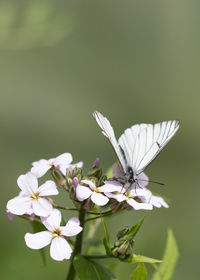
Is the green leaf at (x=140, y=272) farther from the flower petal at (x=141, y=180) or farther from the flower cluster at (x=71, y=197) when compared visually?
the flower petal at (x=141, y=180)

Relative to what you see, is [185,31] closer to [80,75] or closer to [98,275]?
[80,75]

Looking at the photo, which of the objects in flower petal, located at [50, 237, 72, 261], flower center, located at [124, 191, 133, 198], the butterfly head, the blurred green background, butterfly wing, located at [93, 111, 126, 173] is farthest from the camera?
the blurred green background

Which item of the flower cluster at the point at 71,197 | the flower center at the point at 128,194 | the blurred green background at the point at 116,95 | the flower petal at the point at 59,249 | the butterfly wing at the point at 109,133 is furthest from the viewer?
the blurred green background at the point at 116,95

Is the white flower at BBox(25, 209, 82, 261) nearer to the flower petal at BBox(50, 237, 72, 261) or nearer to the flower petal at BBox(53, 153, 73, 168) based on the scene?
the flower petal at BBox(50, 237, 72, 261)

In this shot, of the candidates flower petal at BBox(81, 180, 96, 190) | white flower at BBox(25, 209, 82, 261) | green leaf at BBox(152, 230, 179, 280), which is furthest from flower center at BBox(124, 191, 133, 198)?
green leaf at BBox(152, 230, 179, 280)

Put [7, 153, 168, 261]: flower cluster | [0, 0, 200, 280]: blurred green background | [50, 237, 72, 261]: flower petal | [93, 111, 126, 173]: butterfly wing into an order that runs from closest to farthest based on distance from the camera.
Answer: [50, 237, 72, 261]: flower petal → [7, 153, 168, 261]: flower cluster → [93, 111, 126, 173]: butterfly wing → [0, 0, 200, 280]: blurred green background

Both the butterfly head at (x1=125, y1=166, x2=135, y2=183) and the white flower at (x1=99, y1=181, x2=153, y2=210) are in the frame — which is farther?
the butterfly head at (x1=125, y1=166, x2=135, y2=183)

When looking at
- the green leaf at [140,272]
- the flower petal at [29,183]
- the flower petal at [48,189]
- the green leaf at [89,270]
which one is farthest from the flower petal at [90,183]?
the green leaf at [140,272]
